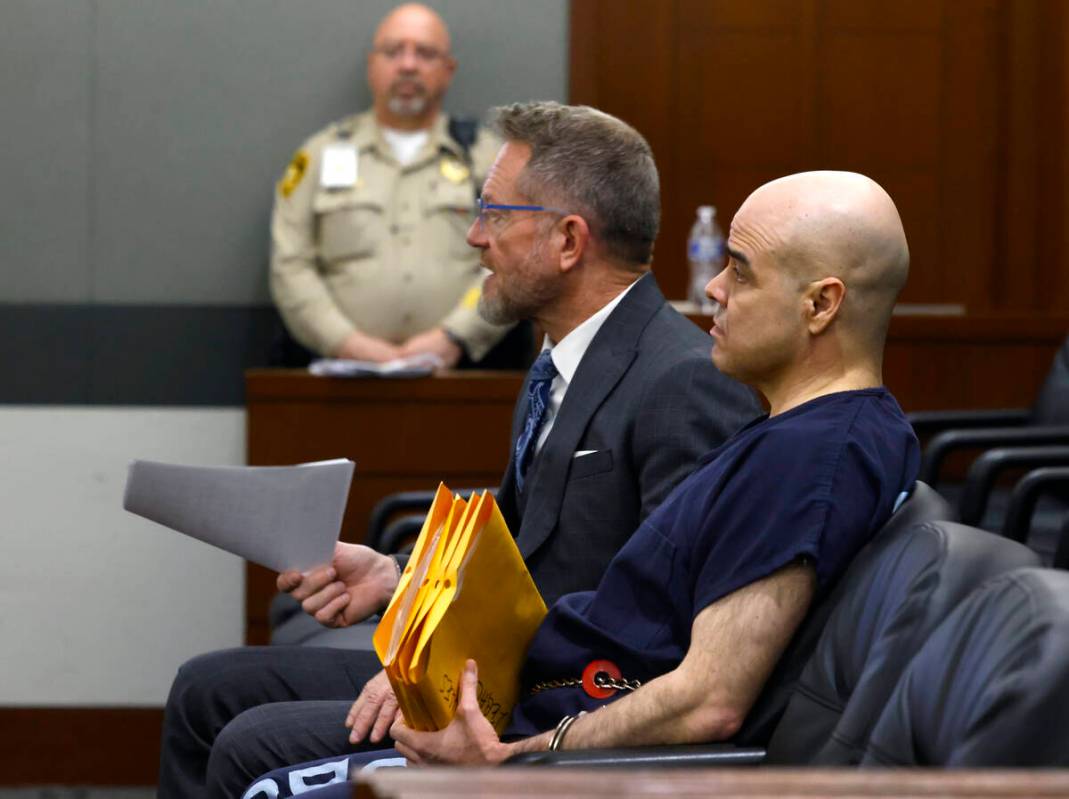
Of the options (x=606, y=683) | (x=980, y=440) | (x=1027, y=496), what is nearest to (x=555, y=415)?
(x=606, y=683)

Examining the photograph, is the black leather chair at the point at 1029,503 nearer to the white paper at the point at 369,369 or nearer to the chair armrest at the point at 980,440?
the chair armrest at the point at 980,440

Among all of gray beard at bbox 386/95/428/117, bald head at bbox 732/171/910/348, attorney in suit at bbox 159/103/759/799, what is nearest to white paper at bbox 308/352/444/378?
gray beard at bbox 386/95/428/117

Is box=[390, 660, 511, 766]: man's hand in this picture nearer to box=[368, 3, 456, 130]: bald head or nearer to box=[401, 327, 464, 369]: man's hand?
box=[401, 327, 464, 369]: man's hand

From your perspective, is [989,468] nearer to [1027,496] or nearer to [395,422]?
[1027,496]

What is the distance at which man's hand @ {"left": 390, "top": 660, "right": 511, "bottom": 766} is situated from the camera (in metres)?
2.02

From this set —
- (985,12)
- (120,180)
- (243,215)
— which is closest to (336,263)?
(243,215)

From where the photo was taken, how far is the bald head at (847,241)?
1988 mm

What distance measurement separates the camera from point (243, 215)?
16.8 feet

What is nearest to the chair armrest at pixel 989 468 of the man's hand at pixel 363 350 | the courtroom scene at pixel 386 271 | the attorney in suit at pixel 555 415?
the courtroom scene at pixel 386 271

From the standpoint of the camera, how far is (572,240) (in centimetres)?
267

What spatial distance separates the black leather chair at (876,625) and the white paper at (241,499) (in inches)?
29.7

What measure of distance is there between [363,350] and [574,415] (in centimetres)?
234

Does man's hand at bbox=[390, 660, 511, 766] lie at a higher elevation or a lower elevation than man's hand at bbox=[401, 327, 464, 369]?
lower

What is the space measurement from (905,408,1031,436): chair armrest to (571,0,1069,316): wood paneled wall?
0.92 metres
